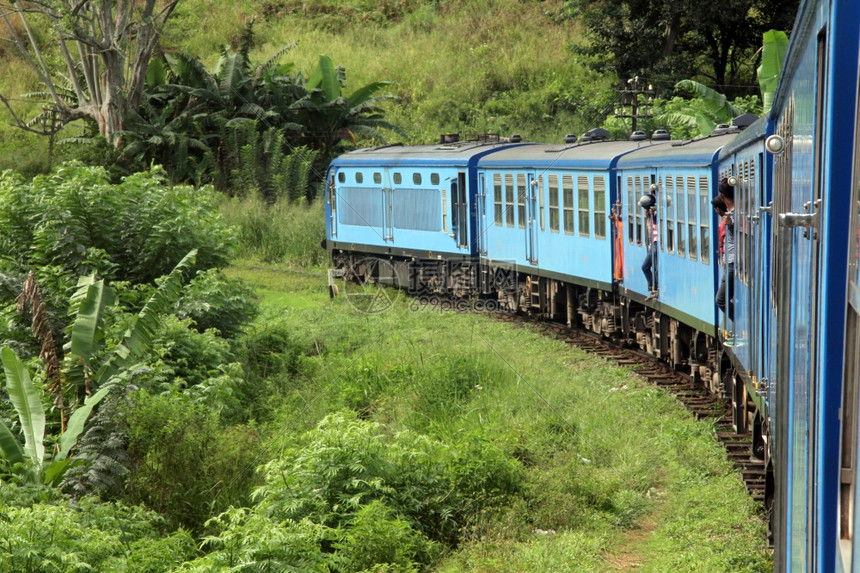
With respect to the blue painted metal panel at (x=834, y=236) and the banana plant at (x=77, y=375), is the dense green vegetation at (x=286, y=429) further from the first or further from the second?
the blue painted metal panel at (x=834, y=236)

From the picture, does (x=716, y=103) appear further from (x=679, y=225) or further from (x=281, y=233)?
(x=679, y=225)

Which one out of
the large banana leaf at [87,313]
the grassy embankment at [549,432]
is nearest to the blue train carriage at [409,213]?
the grassy embankment at [549,432]

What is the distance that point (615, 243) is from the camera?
45.0 ft

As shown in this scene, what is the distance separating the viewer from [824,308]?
2.21 meters

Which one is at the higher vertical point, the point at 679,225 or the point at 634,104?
the point at 634,104

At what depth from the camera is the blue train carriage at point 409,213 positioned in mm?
17844

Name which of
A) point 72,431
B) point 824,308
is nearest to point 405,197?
point 72,431

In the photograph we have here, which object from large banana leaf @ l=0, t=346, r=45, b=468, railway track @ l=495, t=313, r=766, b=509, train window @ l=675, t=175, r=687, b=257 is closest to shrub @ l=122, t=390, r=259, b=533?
large banana leaf @ l=0, t=346, r=45, b=468

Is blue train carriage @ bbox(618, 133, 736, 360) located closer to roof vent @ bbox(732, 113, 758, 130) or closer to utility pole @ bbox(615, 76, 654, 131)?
roof vent @ bbox(732, 113, 758, 130)

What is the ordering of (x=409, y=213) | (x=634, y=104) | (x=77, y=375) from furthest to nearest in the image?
(x=634, y=104), (x=409, y=213), (x=77, y=375)

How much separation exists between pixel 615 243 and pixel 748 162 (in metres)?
6.37

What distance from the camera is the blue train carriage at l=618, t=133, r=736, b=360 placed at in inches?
393

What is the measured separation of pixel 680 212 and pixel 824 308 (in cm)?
895

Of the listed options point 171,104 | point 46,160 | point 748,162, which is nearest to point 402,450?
point 748,162
